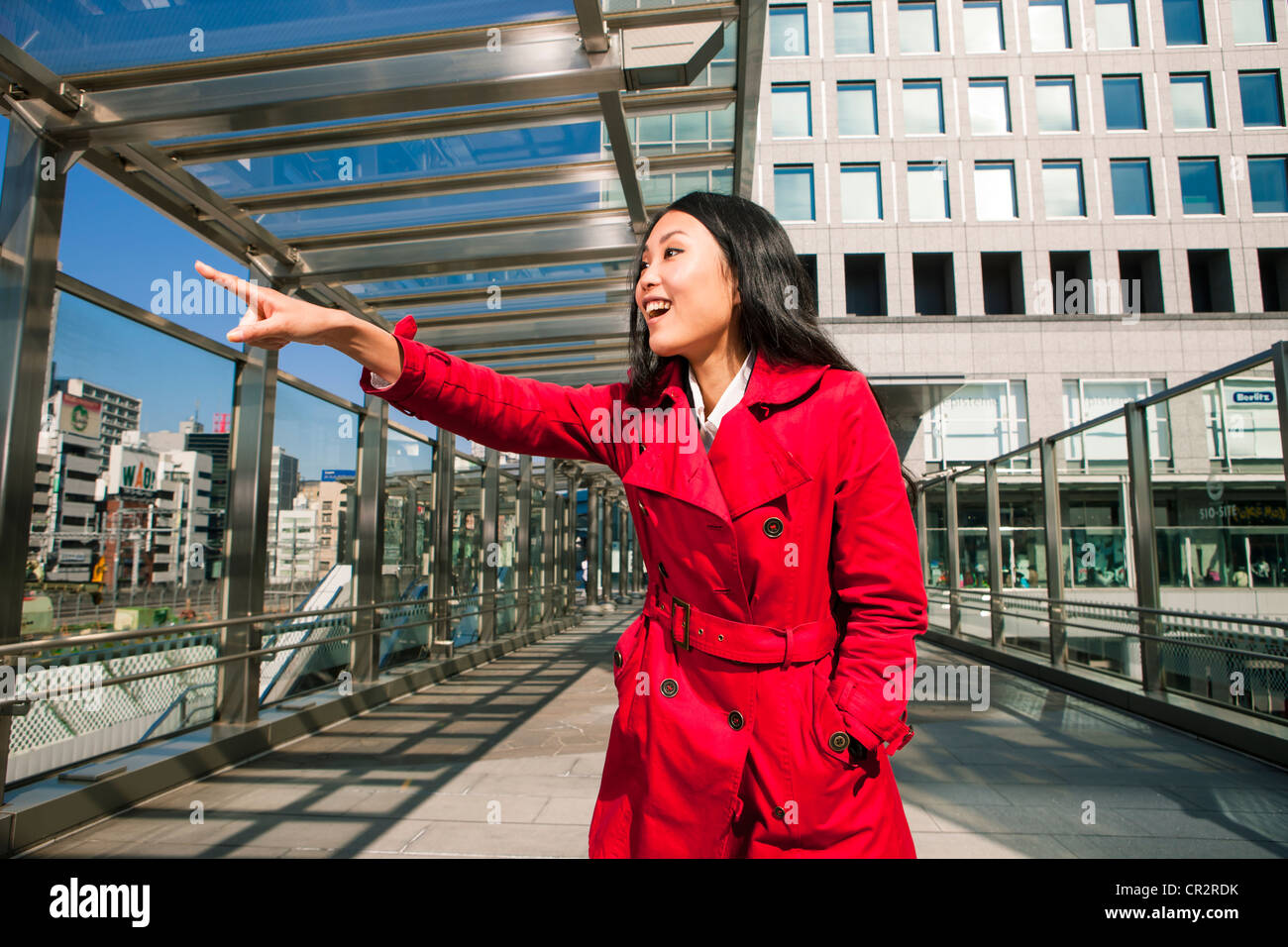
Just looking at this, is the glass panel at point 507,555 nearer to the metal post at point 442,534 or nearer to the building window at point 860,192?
the metal post at point 442,534

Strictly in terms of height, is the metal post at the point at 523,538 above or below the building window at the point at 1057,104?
below

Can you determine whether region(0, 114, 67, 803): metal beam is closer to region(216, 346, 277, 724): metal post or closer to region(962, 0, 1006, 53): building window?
region(216, 346, 277, 724): metal post

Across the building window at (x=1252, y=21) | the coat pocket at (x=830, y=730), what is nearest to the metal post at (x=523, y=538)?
the coat pocket at (x=830, y=730)

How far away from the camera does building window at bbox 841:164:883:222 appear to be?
24250 mm

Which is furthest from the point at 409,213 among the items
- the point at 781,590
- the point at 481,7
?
the point at 781,590

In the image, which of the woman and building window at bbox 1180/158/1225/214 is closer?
the woman

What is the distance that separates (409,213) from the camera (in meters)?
5.59

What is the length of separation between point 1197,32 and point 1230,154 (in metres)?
3.90

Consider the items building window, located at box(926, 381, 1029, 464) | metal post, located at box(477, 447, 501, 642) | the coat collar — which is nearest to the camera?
the coat collar

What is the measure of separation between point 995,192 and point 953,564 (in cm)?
1593

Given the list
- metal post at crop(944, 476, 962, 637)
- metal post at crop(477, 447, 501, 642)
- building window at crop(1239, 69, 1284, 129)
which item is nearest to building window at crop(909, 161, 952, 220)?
building window at crop(1239, 69, 1284, 129)

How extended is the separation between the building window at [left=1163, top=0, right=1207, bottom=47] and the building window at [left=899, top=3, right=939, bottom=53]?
22.3 ft

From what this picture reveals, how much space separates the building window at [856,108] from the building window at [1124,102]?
6.86 meters

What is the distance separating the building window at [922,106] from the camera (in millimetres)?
24297
